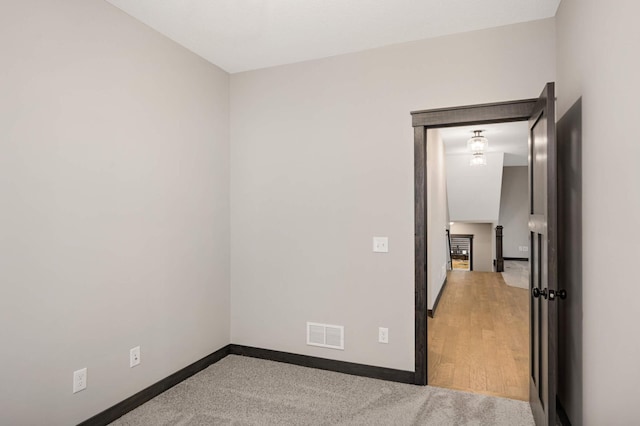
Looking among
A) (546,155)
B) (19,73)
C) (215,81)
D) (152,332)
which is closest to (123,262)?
(152,332)

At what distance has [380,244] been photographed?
3.13 meters

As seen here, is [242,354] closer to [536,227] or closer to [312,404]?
[312,404]

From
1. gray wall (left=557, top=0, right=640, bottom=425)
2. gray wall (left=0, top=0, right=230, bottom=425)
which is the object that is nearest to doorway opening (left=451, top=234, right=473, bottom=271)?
gray wall (left=0, top=0, right=230, bottom=425)

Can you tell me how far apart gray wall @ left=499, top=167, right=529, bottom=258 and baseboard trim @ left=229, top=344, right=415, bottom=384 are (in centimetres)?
869

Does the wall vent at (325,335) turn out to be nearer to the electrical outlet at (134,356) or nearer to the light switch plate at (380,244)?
the light switch plate at (380,244)

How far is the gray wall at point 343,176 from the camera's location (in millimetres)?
2885

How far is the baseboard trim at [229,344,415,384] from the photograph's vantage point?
304cm

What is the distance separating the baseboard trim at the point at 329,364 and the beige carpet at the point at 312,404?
2.2 inches

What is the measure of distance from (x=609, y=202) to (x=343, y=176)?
1.92 metres

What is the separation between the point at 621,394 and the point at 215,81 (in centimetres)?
341

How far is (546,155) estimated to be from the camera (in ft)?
6.48

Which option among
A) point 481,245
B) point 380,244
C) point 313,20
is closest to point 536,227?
point 380,244

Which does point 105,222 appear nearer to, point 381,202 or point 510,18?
point 381,202

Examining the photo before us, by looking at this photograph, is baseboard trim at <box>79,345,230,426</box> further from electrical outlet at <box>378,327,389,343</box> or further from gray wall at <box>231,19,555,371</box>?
electrical outlet at <box>378,327,389,343</box>
